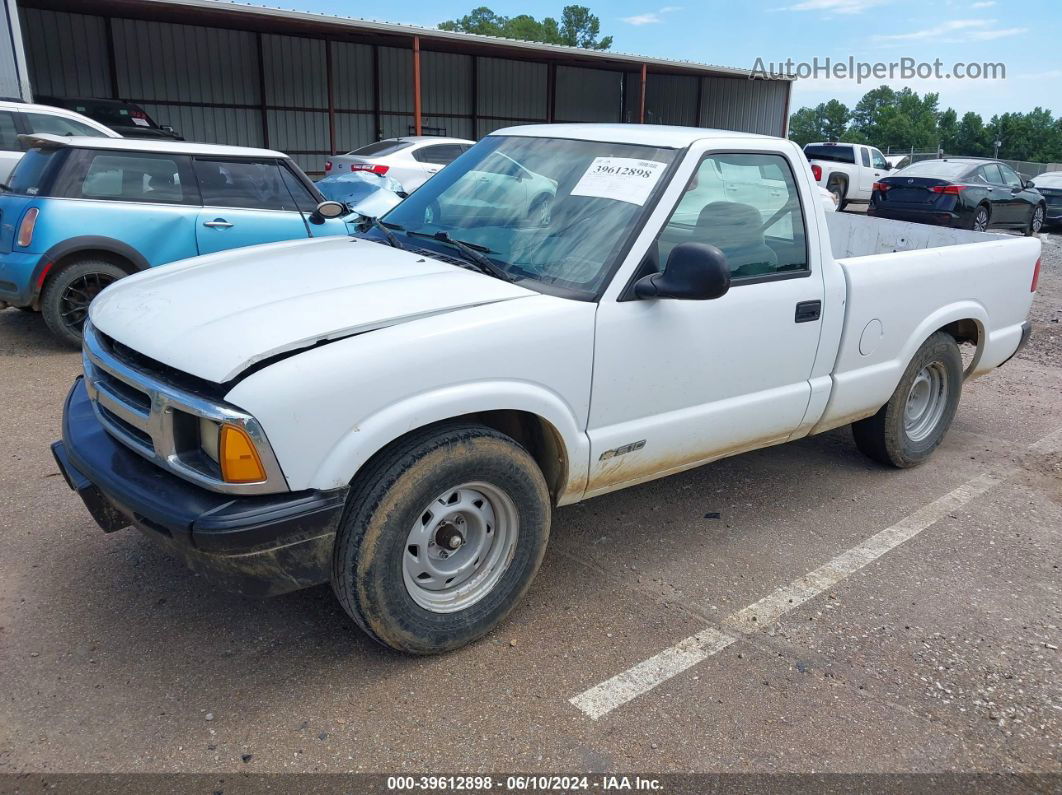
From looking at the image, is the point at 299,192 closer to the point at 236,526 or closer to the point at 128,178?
the point at 128,178

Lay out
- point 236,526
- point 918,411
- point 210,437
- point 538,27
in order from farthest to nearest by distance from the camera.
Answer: point 538,27, point 918,411, point 210,437, point 236,526

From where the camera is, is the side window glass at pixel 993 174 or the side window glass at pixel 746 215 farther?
the side window glass at pixel 993 174

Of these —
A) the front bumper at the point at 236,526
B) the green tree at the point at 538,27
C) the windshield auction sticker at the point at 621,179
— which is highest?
the green tree at the point at 538,27

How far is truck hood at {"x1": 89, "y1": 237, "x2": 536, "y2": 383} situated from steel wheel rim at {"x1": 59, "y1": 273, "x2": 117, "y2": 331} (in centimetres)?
367

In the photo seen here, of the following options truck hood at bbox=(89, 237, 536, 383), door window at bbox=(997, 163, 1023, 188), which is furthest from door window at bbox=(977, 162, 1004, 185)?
truck hood at bbox=(89, 237, 536, 383)

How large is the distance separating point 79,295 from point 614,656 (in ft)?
18.6

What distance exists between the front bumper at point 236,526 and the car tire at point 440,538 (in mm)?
125

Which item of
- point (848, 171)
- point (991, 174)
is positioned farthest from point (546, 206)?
point (848, 171)

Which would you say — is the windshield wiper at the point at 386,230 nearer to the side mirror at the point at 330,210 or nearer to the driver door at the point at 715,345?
the side mirror at the point at 330,210

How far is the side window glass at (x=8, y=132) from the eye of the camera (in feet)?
32.3

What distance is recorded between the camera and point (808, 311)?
3.92m

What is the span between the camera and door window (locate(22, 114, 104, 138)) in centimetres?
999

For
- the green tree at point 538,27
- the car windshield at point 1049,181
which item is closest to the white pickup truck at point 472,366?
the car windshield at point 1049,181

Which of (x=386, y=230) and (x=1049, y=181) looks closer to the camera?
(x=386, y=230)
